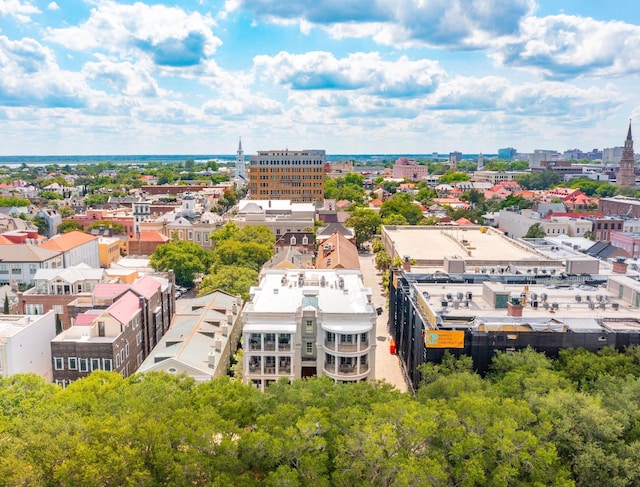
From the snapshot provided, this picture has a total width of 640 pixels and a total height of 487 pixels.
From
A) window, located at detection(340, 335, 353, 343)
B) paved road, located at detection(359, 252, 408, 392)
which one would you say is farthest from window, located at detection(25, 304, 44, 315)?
paved road, located at detection(359, 252, 408, 392)

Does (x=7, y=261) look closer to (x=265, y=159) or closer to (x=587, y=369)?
(x=587, y=369)

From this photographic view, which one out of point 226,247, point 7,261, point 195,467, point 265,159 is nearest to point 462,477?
point 195,467

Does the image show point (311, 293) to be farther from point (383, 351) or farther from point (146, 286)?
point (146, 286)

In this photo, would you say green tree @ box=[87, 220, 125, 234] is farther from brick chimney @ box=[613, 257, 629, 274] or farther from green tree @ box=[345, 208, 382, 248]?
brick chimney @ box=[613, 257, 629, 274]

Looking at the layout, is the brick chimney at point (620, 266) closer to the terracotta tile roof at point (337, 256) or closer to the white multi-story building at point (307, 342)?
the white multi-story building at point (307, 342)

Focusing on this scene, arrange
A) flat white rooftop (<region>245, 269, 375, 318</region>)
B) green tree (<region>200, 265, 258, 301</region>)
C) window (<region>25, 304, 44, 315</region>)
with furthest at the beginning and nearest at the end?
green tree (<region>200, 265, 258, 301</region>) → window (<region>25, 304, 44, 315</region>) → flat white rooftop (<region>245, 269, 375, 318</region>)

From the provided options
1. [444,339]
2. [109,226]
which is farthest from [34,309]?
[109,226]

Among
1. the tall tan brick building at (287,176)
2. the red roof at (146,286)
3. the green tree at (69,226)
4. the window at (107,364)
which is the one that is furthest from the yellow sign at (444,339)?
the tall tan brick building at (287,176)
